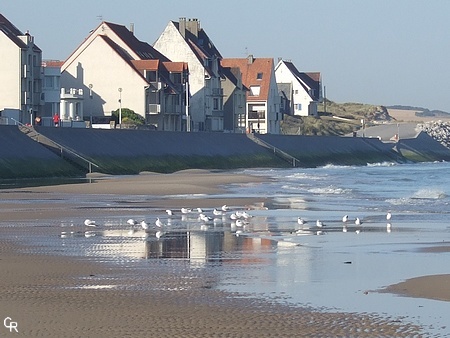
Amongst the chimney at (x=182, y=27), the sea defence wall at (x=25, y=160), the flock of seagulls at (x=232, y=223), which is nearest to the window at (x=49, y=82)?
the sea defence wall at (x=25, y=160)

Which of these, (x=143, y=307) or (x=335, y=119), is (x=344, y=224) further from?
(x=335, y=119)

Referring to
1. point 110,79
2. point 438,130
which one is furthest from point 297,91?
point 110,79

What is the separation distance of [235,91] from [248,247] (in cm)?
7822

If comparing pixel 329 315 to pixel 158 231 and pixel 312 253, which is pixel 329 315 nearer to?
pixel 312 253

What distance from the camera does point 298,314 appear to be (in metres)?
11.5

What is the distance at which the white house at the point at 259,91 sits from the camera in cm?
10144

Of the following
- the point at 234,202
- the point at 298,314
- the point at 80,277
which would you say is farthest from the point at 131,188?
the point at 298,314

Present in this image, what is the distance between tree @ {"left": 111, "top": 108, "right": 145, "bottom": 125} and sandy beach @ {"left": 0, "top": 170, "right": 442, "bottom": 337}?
54.7 m

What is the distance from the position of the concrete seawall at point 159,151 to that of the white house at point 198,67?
9170 mm

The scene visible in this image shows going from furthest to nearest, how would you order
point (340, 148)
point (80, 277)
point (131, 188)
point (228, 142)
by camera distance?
point (340, 148), point (228, 142), point (131, 188), point (80, 277)

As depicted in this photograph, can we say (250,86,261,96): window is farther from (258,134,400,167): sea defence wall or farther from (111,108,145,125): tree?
(111,108,145,125): tree

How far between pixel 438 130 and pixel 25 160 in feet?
334

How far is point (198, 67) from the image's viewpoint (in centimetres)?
8962

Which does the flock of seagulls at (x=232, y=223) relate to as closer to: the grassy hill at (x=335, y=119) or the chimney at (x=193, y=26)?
the chimney at (x=193, y=26)
